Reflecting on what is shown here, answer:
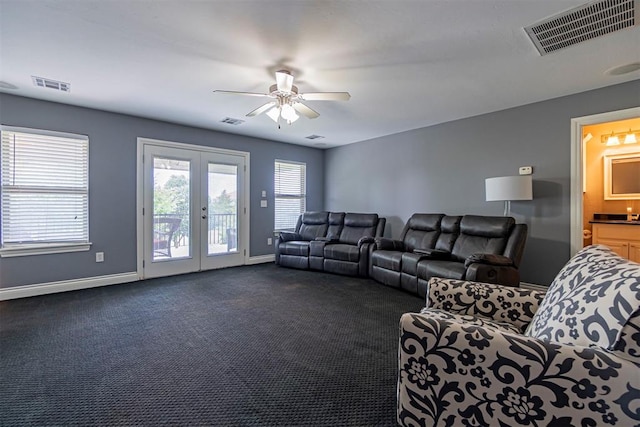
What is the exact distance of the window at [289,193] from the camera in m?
6.04

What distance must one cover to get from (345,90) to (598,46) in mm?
2154

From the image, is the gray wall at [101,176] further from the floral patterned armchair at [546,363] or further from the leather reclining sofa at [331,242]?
the floral patterned armchair at [546,363]

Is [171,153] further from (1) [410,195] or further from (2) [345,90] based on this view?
(1) [410,195]

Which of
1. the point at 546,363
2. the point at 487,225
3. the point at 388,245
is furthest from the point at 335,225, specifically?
the point at 546,363

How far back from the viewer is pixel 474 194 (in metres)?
4.33

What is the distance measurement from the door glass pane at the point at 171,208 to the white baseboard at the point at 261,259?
1131 mm

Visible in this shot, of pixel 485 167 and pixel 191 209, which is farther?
pixel 191 209

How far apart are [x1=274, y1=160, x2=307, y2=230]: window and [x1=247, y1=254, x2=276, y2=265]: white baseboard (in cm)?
59

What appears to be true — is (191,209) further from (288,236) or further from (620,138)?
(620,138)

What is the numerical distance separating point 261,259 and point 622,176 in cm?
604

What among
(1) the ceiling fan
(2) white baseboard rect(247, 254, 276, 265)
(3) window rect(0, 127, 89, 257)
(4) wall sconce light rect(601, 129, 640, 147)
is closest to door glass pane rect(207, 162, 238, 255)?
(2) white baseboard rect(247, 254, 276, 265)

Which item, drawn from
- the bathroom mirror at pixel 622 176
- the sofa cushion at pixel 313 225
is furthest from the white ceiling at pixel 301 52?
the sofa cushion at pixel 313 225

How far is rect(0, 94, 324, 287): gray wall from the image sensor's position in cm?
354

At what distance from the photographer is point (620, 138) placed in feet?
14.7
